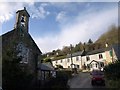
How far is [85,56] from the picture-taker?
83.9 metres

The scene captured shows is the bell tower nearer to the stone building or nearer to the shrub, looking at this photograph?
the stone building

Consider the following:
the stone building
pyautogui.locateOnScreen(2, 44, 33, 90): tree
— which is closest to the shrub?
the stone building

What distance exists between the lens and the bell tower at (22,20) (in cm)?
3284

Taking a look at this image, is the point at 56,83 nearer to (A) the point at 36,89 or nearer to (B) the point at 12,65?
(A) the point at 36,89

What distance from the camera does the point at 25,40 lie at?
111ft

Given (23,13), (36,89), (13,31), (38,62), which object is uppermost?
(23,13)

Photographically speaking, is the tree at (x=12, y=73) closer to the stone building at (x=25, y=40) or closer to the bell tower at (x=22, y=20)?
the stone building at (x=25, y=40)

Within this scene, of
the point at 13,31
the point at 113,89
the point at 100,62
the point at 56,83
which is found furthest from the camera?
the point at 100,62

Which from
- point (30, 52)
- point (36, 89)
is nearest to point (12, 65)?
point (36, 89)

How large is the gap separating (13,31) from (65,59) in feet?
198

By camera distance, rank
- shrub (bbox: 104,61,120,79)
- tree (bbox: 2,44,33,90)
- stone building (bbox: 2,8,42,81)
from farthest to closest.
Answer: shrub (bbox: 104,61,120,79) < stone building (bbox: 2,8,42,81) < tree (bbox: 2,44,33,90)

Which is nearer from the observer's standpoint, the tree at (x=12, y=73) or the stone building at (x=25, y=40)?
the tree at (x=12, y=73)

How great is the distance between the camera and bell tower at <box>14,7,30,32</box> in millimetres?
32844

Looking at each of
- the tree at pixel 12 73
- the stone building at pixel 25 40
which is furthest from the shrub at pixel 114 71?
the tree at pixel 12 73
